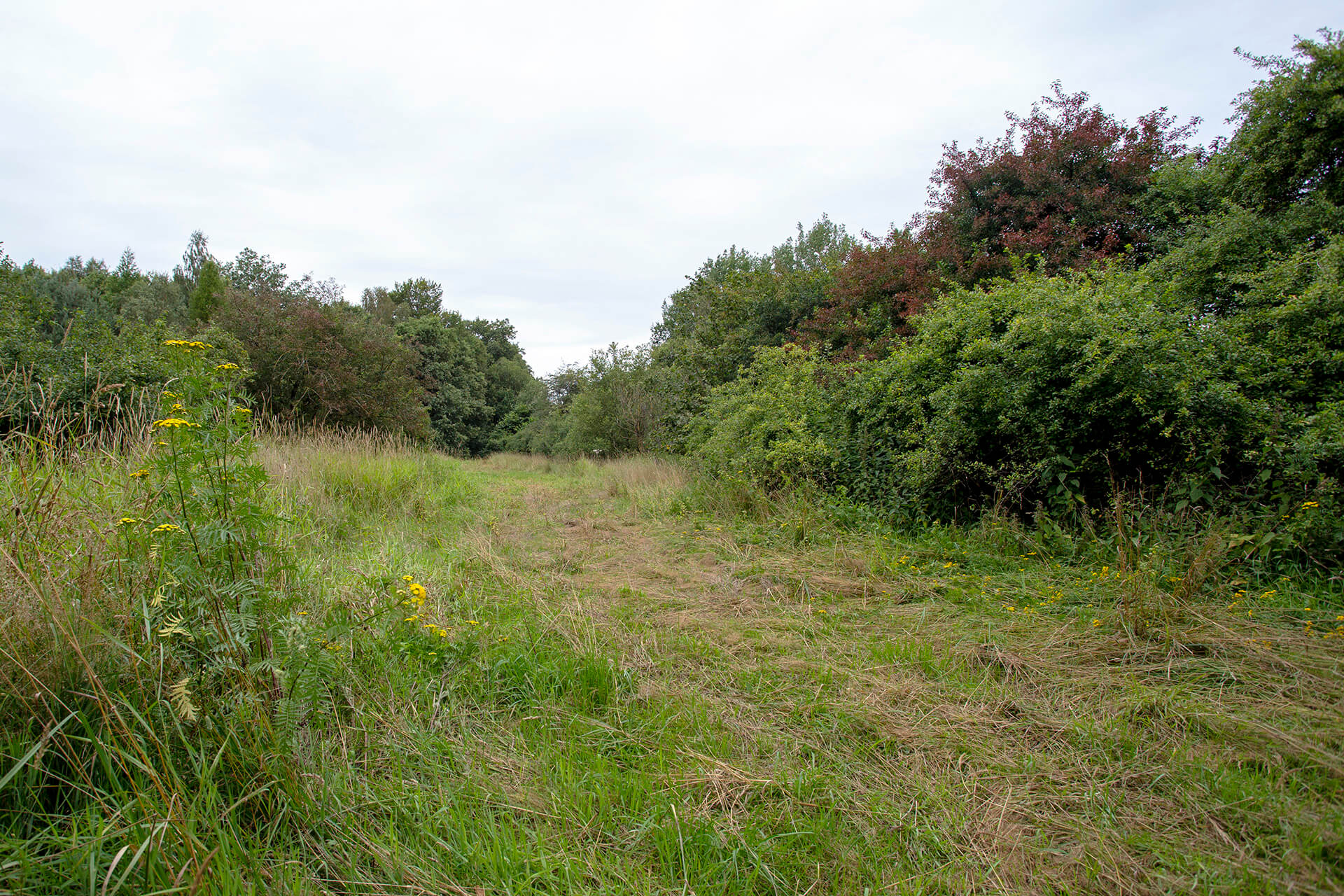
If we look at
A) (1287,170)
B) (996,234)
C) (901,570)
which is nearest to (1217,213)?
(1287,170)

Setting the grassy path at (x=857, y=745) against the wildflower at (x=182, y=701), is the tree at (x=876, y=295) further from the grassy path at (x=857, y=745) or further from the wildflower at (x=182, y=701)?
the wildflower at (x=182, y=701)

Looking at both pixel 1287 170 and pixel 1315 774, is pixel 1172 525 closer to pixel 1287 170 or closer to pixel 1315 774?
pixel 1315 774

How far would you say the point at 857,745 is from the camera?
2242 mm

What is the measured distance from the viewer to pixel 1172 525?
3.83 meters

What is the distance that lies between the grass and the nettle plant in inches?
4.7

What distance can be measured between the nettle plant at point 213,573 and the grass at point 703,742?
119 millimetres

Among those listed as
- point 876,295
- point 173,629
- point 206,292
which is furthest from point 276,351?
point 206,292

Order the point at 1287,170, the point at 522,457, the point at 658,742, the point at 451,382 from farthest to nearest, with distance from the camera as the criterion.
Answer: the point at 451,382, the point at 522,457, the point at 1287,170, the point at 658,742

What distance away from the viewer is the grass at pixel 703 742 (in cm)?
155

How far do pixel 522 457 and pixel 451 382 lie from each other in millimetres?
13251

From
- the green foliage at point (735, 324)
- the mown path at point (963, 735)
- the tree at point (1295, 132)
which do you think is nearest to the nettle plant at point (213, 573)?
the mown path at point (963, 735)

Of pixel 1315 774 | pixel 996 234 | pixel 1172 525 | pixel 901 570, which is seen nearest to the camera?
pixel 1315 774

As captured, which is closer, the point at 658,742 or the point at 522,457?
the point at 658,742

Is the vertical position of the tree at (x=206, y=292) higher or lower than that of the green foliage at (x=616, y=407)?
higher
